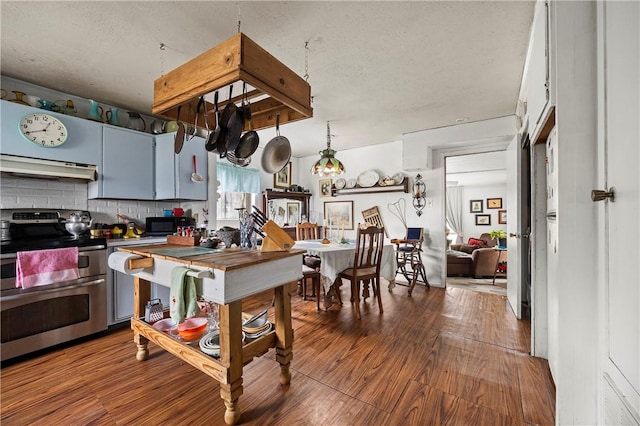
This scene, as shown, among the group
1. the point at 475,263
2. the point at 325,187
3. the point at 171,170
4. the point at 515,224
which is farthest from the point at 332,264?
the point at 475,263

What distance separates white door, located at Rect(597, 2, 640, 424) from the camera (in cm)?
78

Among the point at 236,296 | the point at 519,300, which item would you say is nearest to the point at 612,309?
the point at 236,296

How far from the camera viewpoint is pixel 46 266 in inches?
82.6

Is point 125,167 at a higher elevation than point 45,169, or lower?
higher

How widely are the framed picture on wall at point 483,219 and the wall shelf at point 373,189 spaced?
544 centimetres

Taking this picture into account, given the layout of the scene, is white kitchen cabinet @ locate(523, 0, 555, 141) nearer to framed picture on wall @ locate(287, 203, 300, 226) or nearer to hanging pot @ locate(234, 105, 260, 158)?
hanging pot @ locate(234, 105, 260, 158)

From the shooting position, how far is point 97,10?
1.68m

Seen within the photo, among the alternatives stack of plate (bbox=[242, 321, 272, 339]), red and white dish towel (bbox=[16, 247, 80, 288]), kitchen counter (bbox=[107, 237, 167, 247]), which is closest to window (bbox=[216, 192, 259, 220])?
kitchen counter (bbox=[107, 237, 167, 247])

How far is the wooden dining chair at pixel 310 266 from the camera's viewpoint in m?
3.11

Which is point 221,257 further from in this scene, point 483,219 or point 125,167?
point 483,219

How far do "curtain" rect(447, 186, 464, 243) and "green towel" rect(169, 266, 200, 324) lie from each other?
9028 millimetres

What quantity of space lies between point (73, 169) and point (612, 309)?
12.4ft

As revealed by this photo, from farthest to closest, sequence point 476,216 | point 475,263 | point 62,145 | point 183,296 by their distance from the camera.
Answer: point 476,216 < point 475,263 < point 62,145 < point 183,296

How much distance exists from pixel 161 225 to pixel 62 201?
901mm
